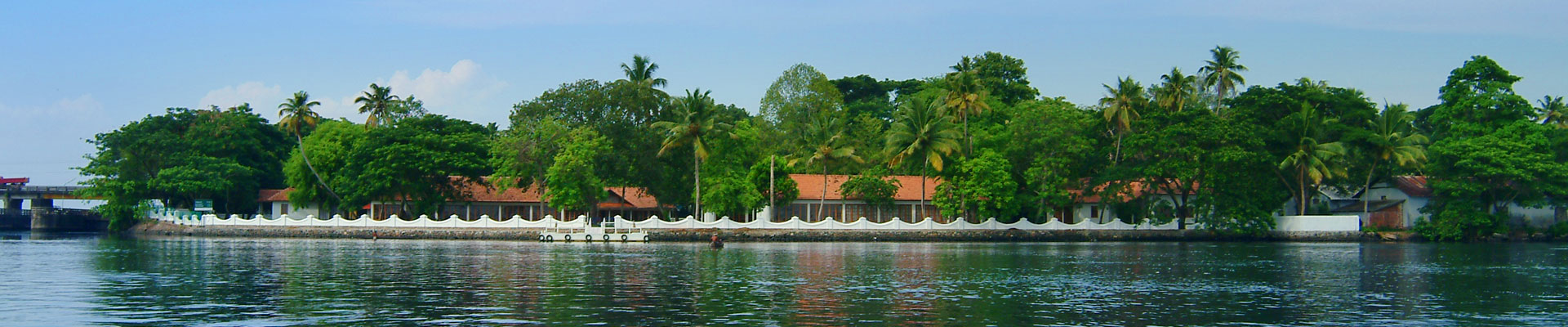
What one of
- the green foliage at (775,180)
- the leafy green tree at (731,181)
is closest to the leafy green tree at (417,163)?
the leafy green tree at (731,181)

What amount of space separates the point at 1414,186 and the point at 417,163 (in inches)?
2429

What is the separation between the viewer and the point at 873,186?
248 feet

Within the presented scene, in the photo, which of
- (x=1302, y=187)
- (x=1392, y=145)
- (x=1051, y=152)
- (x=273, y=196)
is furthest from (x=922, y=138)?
(x=273, y=196)

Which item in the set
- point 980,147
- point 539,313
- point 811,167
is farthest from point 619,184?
point 539,313

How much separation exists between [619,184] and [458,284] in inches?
1784

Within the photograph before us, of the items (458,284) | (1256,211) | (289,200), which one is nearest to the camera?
(458,284)

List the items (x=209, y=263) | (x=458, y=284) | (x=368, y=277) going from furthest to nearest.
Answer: (x=209, y=263) → (x=368, y=277) → (x=458, y=284)

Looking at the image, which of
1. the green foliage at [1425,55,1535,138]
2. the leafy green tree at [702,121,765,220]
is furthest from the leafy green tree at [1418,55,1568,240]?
the leafy green tree at [702,121,765,220]

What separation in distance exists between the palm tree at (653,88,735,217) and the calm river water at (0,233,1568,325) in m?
19.0

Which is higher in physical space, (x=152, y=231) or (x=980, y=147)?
(x=980, y=147)

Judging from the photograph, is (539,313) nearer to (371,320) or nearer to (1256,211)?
(371,320)

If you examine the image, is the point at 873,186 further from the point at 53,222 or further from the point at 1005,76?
the point at 53,222

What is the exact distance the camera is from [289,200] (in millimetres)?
83812

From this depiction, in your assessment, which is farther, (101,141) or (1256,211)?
(101,141)
